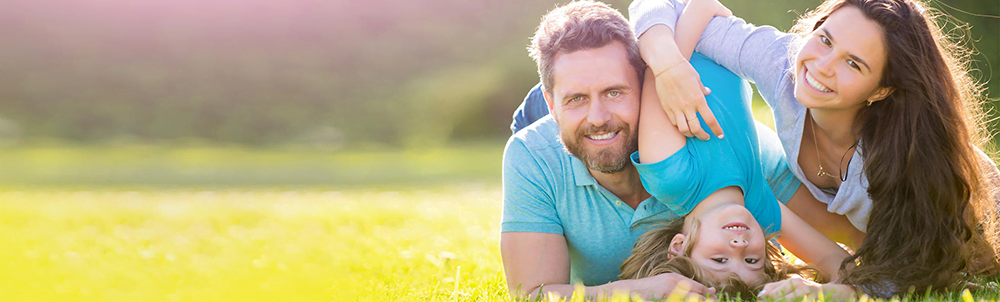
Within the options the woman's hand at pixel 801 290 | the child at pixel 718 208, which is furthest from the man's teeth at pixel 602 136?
the woman's hand at pixel 801 290

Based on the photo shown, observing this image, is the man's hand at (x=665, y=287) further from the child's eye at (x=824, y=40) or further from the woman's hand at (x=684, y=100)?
the child's eye at (x=824, y=40)

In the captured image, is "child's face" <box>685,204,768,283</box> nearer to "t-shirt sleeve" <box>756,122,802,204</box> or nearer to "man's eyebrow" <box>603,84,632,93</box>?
"man's eyebrow" <box>603,84,632,93</box>

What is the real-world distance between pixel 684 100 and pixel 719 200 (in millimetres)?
452

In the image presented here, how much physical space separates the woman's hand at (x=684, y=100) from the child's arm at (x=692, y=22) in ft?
1.01

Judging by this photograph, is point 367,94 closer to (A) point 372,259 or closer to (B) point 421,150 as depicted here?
(B) point 421,150

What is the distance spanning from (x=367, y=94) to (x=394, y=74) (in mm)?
1173

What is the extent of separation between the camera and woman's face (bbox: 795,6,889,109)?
2676 mm

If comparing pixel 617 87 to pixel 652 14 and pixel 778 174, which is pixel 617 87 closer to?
pixel 652 14

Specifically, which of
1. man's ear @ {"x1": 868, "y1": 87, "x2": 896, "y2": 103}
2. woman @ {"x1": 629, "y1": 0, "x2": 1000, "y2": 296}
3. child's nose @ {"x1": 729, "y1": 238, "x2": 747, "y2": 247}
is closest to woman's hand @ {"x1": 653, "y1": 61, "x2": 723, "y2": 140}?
woman @ {"x1": 629, "y1": 0, "x2": 1000, "y2": 296}

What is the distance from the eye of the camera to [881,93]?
280 cm

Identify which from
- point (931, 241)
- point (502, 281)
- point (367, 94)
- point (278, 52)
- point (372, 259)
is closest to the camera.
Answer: point (931, 241)

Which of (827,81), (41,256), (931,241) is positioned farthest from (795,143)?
(41,256)

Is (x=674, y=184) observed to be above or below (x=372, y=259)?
→ above

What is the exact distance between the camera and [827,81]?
2738 millimetres
